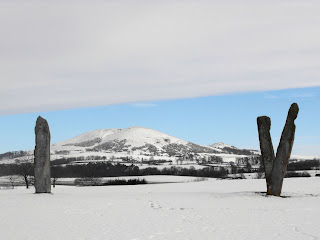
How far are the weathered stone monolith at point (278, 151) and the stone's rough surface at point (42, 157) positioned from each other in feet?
49.7

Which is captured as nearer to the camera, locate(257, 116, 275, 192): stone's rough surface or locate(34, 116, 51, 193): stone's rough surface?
locate(34, 116, 51, 193): stone's rough surface

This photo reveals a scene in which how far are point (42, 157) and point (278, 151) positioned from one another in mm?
16399

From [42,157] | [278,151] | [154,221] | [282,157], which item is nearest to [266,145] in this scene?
[278,151]

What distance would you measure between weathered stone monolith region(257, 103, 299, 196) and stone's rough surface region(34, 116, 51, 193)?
49.7 ft

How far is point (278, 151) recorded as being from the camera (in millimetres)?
27188

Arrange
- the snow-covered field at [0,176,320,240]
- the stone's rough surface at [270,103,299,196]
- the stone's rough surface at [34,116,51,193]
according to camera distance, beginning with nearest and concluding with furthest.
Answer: the snow-covered field at [0,176,320,240] → the stone's rough surface at [270,103,299,196] → the stone's rough surface at [34,116,51,193]

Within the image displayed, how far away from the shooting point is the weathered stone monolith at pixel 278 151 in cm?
2714

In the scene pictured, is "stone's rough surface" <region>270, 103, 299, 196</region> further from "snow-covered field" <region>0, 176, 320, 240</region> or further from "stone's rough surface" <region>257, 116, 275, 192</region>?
"snow-covered field" <region>0, 176, 320, 240</region>

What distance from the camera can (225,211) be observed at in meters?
19.0

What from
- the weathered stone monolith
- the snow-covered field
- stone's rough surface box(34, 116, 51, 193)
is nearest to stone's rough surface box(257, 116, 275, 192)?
the weathered stone monolith

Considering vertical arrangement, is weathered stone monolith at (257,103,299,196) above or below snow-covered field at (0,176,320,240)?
above

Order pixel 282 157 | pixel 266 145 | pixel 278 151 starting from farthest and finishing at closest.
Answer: pixel 266 145, pixel 278 151, pixel 282 157

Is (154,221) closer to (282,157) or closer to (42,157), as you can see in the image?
(42,157)

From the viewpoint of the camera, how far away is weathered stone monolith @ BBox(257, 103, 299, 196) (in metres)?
27.1
